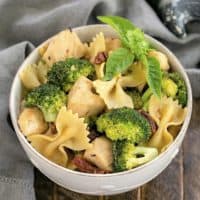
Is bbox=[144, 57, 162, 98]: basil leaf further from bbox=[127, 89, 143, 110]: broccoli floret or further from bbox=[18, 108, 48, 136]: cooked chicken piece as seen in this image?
bbox=[18, 108, 48, 136]: cooked chicken piece

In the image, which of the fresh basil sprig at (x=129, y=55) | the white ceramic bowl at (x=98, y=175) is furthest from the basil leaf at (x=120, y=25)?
the white ceramic bowl at (x=98, y=175)

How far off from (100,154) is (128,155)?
36mm

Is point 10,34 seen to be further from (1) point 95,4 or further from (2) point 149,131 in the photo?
(2) point 149,131

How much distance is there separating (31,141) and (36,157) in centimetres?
2

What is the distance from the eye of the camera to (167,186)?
0.86 meters

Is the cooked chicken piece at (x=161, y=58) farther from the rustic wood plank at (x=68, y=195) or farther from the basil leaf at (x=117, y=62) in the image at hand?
the rustic wood plank at (x=68, y=195)

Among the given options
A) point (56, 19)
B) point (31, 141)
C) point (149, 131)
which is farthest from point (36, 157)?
point (56, 19)

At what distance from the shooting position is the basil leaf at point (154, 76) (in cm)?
79

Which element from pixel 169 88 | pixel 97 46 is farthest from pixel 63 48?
pixel 169 88

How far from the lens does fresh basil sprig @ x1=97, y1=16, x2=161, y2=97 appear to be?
79cm

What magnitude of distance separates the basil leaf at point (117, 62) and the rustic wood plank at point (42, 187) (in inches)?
7.2

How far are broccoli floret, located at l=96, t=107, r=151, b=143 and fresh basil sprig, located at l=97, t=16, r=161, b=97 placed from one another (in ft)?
0.17

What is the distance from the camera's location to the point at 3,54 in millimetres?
920

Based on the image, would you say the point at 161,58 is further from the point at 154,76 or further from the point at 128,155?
the point at 128,155
